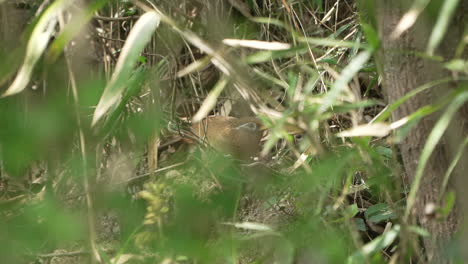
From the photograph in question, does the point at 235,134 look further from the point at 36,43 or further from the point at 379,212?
the point at 36,43

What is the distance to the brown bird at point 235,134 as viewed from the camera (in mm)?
2857

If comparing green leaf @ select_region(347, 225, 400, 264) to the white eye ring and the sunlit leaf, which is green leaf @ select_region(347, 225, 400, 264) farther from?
the white eye ring

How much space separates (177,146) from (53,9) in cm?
156

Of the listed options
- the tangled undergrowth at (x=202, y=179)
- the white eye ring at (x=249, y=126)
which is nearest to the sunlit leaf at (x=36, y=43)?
the tangled undergrowth at (x=202, y=179)

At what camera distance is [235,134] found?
2844mm

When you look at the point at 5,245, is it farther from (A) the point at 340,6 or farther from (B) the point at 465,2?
(A) the point at 340,6

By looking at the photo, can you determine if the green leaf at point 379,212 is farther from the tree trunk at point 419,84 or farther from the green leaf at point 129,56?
the green leaf at point 129,56

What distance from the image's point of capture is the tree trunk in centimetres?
127

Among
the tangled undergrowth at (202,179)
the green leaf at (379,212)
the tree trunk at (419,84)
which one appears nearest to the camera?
the tangled undergrowth at (202,179)

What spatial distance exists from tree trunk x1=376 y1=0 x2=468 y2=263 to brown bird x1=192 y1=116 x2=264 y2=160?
4.91ft

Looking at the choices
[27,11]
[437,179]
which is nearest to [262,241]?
[437,179]

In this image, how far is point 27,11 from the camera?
1.86 metres

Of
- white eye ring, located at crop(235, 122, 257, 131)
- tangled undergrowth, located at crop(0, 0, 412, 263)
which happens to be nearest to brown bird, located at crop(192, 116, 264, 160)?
white eye ring, located at crop(235, 122, 257, 131)

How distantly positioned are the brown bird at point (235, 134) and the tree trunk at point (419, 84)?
1.50 m
